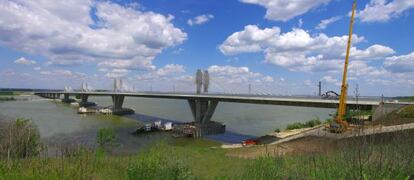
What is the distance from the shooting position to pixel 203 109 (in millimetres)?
75188

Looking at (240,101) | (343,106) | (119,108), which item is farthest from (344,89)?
(119,108)

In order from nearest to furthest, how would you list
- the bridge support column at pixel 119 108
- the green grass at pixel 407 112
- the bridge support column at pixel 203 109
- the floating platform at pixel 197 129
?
the green grass at pixel 407 112 < the floating platform at pixel 197 129 < the bridge support column at pixel 203 109 < the bridge support column at pixel 119 108

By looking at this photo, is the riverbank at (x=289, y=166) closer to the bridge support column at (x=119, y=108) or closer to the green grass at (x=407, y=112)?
the green grass at (x=407, y=112)

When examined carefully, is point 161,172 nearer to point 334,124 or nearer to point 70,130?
point 334,124

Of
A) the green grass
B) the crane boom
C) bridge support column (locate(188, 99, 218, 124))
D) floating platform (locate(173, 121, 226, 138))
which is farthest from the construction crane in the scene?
bridge support column (locate(188, 99, 218, 124))

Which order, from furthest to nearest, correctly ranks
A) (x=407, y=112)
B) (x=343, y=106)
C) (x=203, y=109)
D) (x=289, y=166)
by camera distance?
(x=203, y=109) < (x=343, y=106) < (x=407, y=112) < (x=289, y=166)

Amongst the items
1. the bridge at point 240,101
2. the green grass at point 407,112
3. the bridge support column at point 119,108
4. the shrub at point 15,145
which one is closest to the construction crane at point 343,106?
the bridge at point 240,101

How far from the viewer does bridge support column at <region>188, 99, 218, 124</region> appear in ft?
239

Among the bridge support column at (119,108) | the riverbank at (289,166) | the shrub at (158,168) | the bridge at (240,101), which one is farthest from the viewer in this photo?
the bridge support column at (119,108)

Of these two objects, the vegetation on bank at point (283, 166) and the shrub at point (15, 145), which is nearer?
the vegetation on bank at point (283, 166)

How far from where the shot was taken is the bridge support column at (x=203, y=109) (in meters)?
72.8

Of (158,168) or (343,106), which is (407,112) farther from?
(158,168)

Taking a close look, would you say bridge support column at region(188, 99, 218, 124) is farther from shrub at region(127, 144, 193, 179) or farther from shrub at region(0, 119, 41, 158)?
shrub at region(127, 144, 193, 179)

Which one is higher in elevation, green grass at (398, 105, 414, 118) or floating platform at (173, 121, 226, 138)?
green grass at (398, 105, 414, 118)
